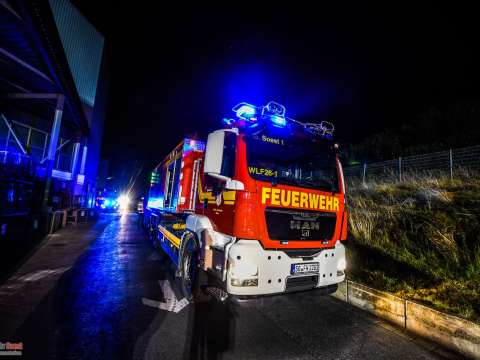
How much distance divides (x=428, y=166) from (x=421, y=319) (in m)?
8.89

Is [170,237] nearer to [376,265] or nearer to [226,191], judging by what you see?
[226,191]

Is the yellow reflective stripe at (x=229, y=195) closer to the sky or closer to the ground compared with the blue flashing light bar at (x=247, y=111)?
closer to the ground

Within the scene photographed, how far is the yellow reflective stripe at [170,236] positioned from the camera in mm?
5055

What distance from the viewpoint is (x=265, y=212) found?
3.18m

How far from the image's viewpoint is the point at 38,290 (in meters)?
3.93

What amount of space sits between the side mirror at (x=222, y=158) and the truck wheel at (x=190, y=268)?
1.38m

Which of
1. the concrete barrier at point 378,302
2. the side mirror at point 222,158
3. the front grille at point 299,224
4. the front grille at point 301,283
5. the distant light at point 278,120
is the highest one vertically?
the distant light at point 278,120

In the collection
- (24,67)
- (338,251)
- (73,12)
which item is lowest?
(338,251)

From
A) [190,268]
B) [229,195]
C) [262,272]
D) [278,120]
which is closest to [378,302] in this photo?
[262,272]

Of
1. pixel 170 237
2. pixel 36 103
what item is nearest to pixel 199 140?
pixel 170 237

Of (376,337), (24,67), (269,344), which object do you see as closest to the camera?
(269,344)

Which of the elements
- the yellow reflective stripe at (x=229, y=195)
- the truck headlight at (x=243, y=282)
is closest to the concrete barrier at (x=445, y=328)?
the truck headlight at (x=243, y=282)

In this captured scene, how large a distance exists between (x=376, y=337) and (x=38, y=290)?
17.4 ft

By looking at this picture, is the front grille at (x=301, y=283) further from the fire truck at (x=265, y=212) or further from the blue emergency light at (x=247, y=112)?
the blue emergency light at (x=247, y=112)
